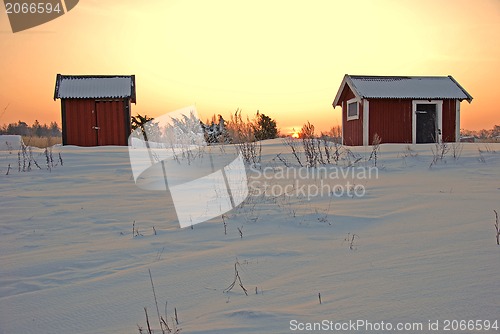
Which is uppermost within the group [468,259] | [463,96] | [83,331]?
[463,96]

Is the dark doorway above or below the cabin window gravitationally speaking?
below

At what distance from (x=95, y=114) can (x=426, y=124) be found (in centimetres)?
1365

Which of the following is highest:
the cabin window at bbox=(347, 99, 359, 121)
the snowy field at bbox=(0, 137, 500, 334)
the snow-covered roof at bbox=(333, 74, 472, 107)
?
the snow-covered roof at bbox=(333, 74, 472, 107)

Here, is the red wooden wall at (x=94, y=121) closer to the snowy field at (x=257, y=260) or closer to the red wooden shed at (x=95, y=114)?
the red wooden shed at (x=95, y=114)

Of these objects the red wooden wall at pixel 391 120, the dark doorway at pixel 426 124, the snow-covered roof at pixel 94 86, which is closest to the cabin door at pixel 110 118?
the snow-covered roof at pixel 94 86

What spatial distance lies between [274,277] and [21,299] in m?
1.43

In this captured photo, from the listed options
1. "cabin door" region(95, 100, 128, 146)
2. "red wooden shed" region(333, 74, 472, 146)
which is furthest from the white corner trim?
"cabin door" region(95, 100, 128, 146)

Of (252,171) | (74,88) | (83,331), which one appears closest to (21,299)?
(83,331)

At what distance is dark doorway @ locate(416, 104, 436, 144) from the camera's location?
54.0ft

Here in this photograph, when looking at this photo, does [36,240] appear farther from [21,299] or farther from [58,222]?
[21,299]

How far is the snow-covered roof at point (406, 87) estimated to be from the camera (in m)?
15.9

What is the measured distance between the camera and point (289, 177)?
20.2 feet

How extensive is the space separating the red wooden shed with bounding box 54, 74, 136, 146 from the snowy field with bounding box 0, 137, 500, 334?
456 inches

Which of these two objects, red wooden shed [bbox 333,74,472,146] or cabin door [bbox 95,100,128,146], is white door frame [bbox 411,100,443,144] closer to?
red wooden shed [bbox 333,74,472,146]
